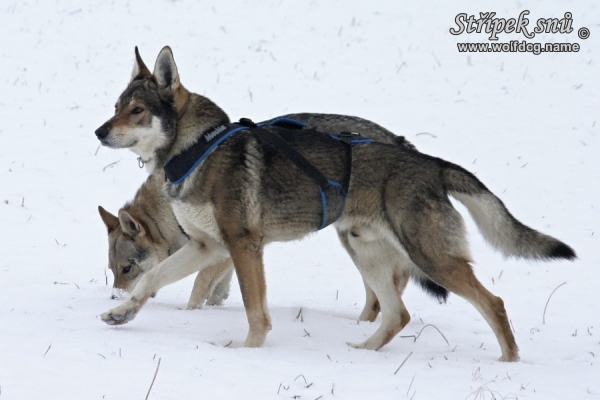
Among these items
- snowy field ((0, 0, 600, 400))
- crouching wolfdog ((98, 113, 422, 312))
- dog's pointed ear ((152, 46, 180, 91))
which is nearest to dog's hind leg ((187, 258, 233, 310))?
crouching wolfdog ((98, 113, 422, 312))

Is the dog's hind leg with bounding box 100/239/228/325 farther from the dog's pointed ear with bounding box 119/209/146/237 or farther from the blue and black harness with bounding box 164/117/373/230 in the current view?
the dog's pointed ear with bounding box 119/209/146/237

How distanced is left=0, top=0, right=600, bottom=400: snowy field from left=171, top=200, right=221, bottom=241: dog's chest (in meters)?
0.76

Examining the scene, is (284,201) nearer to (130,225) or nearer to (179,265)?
(179,265)

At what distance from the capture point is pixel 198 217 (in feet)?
18.4

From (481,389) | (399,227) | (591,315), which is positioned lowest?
(591,315)

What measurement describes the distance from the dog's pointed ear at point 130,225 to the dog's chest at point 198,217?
4.94 feet

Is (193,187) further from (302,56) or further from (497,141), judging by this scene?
(302,56)

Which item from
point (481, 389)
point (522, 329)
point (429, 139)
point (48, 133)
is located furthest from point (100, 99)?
point (481, 389)

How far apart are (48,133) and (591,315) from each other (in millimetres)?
8255

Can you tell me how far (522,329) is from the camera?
6645mm

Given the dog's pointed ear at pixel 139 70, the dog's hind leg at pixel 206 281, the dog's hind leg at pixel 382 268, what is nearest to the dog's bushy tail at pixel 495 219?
the dog's hind leg at pixel 382 268

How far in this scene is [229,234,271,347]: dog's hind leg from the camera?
5.54m

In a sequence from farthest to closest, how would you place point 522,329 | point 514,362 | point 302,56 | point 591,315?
point 302,56
point 591,315
point 522,329
point 514,362

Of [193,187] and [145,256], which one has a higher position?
[193,187]
